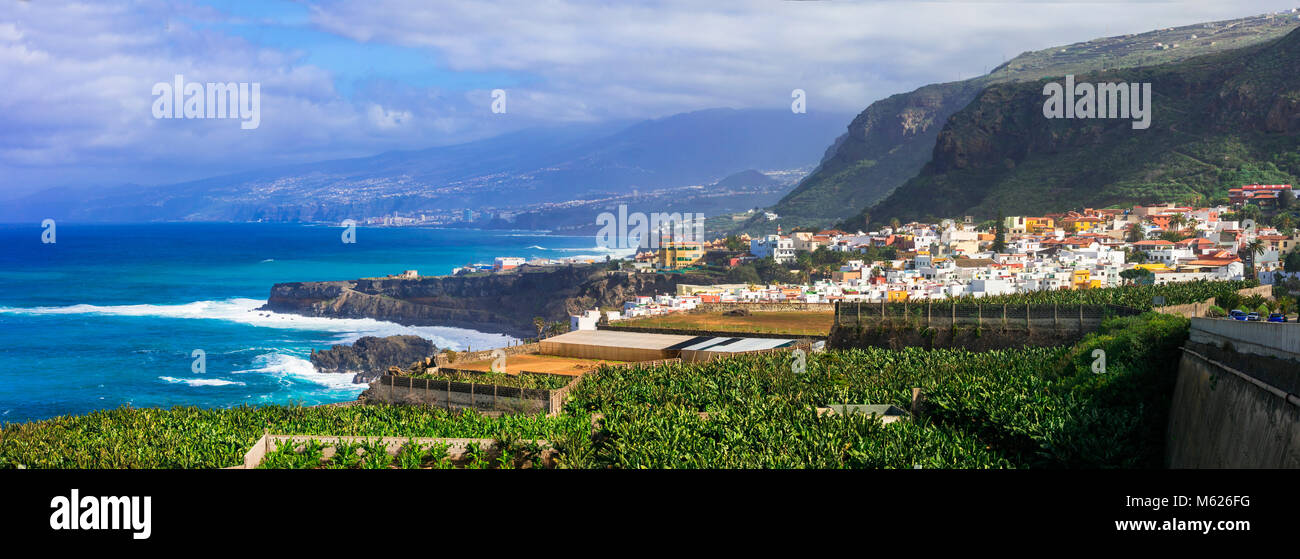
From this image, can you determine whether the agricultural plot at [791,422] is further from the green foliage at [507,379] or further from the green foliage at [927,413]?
the green foliage at [507,379]

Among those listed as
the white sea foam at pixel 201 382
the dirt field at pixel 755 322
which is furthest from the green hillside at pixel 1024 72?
the white sea foam at pixel 201 382

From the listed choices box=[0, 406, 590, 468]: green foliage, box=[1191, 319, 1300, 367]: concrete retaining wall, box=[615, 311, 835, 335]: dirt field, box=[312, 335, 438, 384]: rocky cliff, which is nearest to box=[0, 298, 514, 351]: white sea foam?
box=[312, 335, 438, 384]: rocky cliff

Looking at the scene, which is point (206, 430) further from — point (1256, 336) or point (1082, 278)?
point (1082, 278)

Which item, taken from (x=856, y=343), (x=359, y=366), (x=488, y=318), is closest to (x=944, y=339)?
(x=856, y=343)

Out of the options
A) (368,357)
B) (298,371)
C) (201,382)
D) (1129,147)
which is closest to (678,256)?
(1129,147)

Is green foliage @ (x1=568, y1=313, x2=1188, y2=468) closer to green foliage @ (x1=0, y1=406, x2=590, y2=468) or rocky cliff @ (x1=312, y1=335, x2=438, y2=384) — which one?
green foliage @ (x1=0, y1=406, x2=590, y2=468)

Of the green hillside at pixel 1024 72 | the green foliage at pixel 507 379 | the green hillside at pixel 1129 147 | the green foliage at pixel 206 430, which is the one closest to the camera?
the green foliage at pixel 206 430
